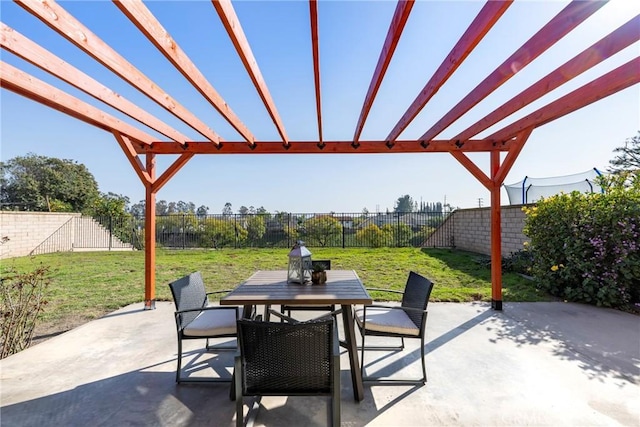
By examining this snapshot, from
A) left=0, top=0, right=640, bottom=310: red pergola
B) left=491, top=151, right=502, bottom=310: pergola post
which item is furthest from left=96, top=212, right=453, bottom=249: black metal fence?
left=0, top=0, right=640, bottom=310: red pergola

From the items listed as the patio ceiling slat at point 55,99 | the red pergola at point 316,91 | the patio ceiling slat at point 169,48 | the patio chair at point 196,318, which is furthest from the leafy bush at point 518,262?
the patio ceiling slat at point 55,99

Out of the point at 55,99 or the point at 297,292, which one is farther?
the point at 55,99

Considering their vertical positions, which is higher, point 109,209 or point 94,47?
point 94,47

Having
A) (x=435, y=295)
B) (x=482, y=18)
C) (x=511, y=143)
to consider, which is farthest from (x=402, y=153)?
(x=482, y=18)

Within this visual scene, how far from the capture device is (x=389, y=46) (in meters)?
1.75

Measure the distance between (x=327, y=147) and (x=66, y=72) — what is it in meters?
2.72

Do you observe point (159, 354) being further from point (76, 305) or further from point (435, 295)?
point (435, 295)

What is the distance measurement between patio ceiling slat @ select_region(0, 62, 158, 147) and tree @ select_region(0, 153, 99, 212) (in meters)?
17.0

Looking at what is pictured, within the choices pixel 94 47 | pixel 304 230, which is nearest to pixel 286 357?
pixel 94 47

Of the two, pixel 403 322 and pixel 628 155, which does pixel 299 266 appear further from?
pixel 628 155

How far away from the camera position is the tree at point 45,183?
17.2 metres

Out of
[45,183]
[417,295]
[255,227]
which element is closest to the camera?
[417,295]

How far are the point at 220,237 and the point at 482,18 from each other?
11058 mm

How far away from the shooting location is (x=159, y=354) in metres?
2.78
